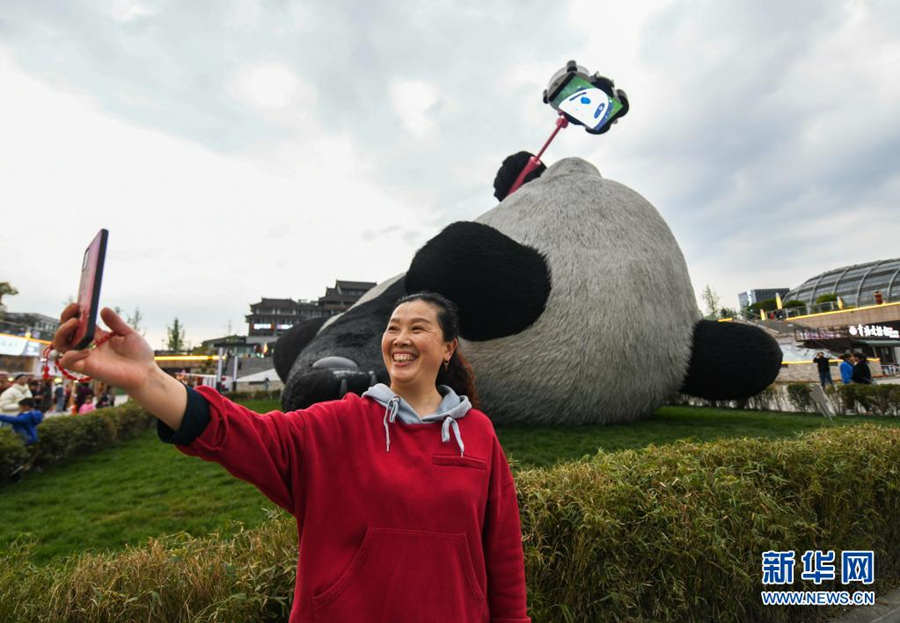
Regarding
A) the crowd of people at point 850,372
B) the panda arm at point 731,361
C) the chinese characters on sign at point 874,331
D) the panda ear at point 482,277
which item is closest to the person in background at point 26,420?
the panda ear at point 482,277

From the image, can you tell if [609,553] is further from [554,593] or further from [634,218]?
[634,218]

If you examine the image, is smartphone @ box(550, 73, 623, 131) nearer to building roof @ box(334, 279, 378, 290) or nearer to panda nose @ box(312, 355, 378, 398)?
panda nose @ box(312, 355, 378, 398)

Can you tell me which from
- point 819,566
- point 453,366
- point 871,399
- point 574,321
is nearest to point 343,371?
point 453,366

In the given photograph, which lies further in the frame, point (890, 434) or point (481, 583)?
point (890, 434)

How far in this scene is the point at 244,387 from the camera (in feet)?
80.0

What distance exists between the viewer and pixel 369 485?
3.32ft

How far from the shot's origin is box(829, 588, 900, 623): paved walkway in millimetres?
2344

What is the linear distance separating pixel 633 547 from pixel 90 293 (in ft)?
6.85

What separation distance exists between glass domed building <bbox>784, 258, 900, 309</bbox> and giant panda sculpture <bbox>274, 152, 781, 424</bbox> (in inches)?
1721

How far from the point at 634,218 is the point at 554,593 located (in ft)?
15.4

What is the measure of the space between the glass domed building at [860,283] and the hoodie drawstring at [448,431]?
160ft

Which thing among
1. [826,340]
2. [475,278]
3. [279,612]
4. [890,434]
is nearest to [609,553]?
[279,612]

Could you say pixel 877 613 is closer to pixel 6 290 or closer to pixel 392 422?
Result: pixel 392 422

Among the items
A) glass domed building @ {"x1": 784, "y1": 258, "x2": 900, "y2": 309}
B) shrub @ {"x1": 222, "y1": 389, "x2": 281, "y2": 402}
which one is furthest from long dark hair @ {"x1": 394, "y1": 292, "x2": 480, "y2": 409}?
glass domed building @ {"x1": 784, "y1": 258, "x2": 900, "y2": 309}
